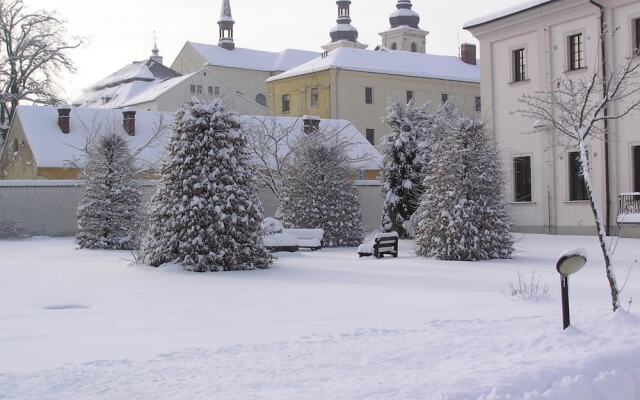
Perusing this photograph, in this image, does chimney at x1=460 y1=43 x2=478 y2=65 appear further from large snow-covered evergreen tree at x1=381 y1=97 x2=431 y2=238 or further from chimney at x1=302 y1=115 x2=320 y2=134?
large snow-covered evergreen tree at x1=381 y1=97 x2=431 y2=238

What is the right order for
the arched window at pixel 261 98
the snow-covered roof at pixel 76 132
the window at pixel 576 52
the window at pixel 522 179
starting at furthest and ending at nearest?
the arched window at pixel 261 98, the snow-covered roof at pixel 76 132, the window at pixel 522 179, the window at pixel 576 52

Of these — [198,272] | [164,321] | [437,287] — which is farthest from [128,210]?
[164,321]

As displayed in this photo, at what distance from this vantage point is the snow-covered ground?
646 cm

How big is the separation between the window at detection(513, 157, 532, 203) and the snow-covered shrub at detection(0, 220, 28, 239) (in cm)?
1891

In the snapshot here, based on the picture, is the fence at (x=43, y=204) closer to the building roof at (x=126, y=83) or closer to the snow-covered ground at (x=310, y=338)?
the snow-covered ground at (x=310, y=338)

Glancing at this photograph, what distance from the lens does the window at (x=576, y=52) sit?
28.3 meters

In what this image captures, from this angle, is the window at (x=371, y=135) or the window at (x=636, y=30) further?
the window at (x=371, y=135)

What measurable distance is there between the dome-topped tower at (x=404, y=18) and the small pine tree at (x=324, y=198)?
219ft

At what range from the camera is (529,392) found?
639cm

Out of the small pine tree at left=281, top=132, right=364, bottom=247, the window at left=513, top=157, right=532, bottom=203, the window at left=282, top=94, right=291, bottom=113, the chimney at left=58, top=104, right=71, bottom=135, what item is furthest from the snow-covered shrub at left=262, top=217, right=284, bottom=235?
the window at left=282, top=94, right=291, bottom=113

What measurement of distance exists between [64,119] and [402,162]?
62.1 feet

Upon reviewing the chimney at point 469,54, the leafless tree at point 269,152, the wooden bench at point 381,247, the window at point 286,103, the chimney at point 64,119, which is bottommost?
the wooden bench at point 381,247

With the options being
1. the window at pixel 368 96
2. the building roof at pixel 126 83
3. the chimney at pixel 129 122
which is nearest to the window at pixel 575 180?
the chimney at pixel 129 122

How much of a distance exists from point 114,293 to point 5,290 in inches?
80.9
